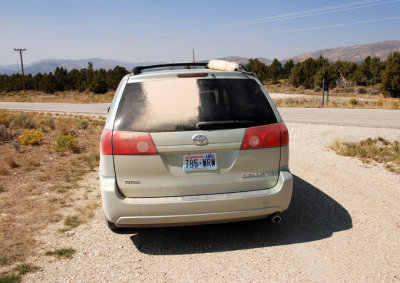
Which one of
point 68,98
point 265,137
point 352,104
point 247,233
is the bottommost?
point 247,233

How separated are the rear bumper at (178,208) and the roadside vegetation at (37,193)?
1.02 metres

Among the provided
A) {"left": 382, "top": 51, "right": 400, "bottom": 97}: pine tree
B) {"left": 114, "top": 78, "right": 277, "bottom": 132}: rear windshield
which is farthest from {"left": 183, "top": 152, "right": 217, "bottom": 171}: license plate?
{"left": 382, "top": 51, "right": 400, "bottom": 97}: pine tree

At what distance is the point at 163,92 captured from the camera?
3408 millimetres

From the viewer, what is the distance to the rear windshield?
129 inches

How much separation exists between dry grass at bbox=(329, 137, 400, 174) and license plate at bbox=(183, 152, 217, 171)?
4758 millimetres

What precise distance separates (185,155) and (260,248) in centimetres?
134

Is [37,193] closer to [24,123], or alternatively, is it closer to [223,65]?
[223,65]

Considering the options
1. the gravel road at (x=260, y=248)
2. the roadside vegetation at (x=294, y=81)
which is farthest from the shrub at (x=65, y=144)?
the roadside vegetation at (x=294, y=81)

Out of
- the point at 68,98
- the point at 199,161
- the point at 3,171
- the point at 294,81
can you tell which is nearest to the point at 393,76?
the point at 294,81

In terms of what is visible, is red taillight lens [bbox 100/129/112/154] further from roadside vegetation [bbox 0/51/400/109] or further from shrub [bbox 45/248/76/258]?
roadside vegetation [bbox 0/51/400/109]

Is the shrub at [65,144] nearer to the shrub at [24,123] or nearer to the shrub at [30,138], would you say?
the shrub at [30,138]

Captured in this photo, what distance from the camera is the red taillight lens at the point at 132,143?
10.6ft

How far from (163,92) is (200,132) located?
0.57m

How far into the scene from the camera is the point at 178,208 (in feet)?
10.8
